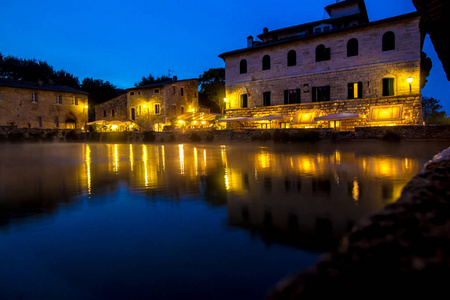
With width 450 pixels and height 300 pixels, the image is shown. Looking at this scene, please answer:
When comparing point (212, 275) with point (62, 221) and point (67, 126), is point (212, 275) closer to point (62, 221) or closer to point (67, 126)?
point (62, 221)

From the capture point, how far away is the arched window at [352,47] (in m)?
24.4

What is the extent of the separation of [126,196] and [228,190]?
5.53 ft

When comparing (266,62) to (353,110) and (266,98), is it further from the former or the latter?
(353,110)

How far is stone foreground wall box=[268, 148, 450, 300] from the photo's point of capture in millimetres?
1035

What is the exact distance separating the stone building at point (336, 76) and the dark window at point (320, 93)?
0.09m

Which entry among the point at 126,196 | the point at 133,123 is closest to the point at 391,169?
the point at 126,196

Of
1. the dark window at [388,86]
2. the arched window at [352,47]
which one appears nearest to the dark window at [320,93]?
the arched window at [352,47]

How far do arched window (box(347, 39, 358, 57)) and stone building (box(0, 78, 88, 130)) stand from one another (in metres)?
41.4

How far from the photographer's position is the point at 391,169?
21.8 ft

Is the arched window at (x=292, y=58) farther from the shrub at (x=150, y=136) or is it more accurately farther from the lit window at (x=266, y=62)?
the shrub at (x=150, y=136)

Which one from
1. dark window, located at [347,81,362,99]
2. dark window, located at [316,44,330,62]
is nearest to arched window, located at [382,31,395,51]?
dark window, located at [347,81,362,99]

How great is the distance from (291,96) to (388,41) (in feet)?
29.7

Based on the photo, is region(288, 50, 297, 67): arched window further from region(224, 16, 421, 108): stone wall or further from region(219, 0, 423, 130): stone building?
region(224, 16, 421, 108): stone wall

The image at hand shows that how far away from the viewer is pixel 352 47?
24.7 metres
